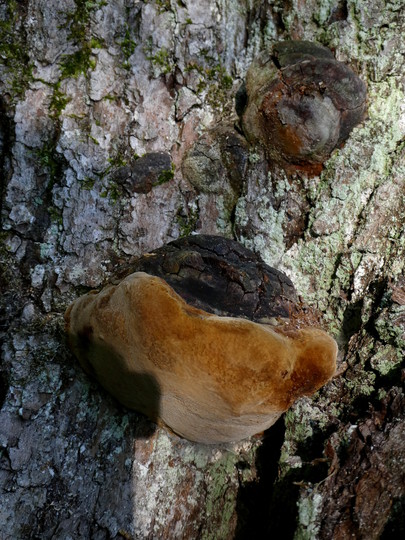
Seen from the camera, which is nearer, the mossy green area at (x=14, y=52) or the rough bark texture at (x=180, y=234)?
the rough bark texture at (x=180, y=234)

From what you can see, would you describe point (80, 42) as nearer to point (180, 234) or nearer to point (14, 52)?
point (14, 52)

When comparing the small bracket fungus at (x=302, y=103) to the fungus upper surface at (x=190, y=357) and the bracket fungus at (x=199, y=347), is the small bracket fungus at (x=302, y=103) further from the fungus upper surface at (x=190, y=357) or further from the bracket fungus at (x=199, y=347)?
the fungus upper surface at (x=190, y=357)

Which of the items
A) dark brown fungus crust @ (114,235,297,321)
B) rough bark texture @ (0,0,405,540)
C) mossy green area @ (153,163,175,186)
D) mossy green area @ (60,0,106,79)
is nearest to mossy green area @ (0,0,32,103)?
rough bark texture @ (0,0,405,540)

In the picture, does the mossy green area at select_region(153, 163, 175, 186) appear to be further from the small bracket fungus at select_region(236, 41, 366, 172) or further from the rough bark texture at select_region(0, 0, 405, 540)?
the small bracket fungus at select_region(236, 41, 366, 172)

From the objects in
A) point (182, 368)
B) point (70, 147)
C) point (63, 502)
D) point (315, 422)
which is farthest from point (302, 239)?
point (63, 502)

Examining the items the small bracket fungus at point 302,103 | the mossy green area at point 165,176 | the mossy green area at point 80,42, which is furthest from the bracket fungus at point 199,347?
the mossy green area at point 80,42

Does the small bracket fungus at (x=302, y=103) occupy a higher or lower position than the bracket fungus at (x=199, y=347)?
higher

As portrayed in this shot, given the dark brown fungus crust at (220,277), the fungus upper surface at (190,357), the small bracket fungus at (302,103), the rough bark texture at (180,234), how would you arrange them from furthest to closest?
the small bracket fungus at (302,103), the rough bark texture at (180,234), the dark brown fungus crust at (220,277), the fungus upper surface at (190,357)

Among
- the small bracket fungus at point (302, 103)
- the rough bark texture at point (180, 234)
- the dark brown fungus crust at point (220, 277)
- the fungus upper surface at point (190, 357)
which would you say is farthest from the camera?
the small bracket fungus at point (302, 103)

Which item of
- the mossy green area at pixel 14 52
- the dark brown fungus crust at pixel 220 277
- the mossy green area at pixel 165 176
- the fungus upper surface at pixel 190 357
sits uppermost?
the mossy green area at pixel 14 52
